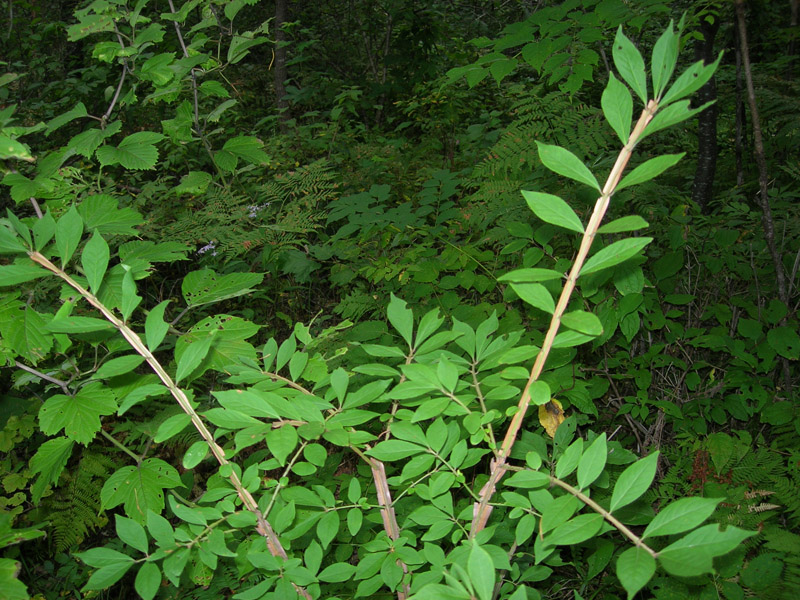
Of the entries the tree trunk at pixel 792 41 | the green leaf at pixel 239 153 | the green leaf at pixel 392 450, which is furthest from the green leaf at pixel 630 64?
the tree trunk at pixel 792 41

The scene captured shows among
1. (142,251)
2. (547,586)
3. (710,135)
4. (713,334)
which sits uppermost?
(142,251)

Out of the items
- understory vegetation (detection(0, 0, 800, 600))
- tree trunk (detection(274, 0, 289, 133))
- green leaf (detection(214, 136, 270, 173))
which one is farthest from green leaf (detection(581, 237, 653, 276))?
tree trunk (detection(274, 0, 289, 133))

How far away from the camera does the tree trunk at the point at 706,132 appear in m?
2.95

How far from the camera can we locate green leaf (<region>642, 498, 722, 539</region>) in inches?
22.3

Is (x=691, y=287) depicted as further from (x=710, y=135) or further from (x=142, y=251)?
(x=142, y=251)

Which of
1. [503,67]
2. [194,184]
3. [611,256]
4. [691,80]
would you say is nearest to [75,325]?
[611,256]

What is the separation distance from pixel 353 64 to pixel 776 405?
7.18 meters

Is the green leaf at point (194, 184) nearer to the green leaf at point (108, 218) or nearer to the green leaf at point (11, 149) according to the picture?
the green leaf at point (108, 218)

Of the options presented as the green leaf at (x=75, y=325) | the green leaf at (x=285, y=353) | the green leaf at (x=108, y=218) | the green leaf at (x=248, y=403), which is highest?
the green leaf at (x=108, y=218)

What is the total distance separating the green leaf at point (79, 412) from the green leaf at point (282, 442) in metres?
0.50

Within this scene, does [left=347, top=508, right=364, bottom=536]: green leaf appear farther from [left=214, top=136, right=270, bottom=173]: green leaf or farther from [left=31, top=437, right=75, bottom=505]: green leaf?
[left=214, top=136, right=270, bottom=173]: green leaf

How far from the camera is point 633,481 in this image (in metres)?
0.65

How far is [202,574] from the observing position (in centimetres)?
144

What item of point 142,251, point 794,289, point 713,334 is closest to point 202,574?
point 142,251
